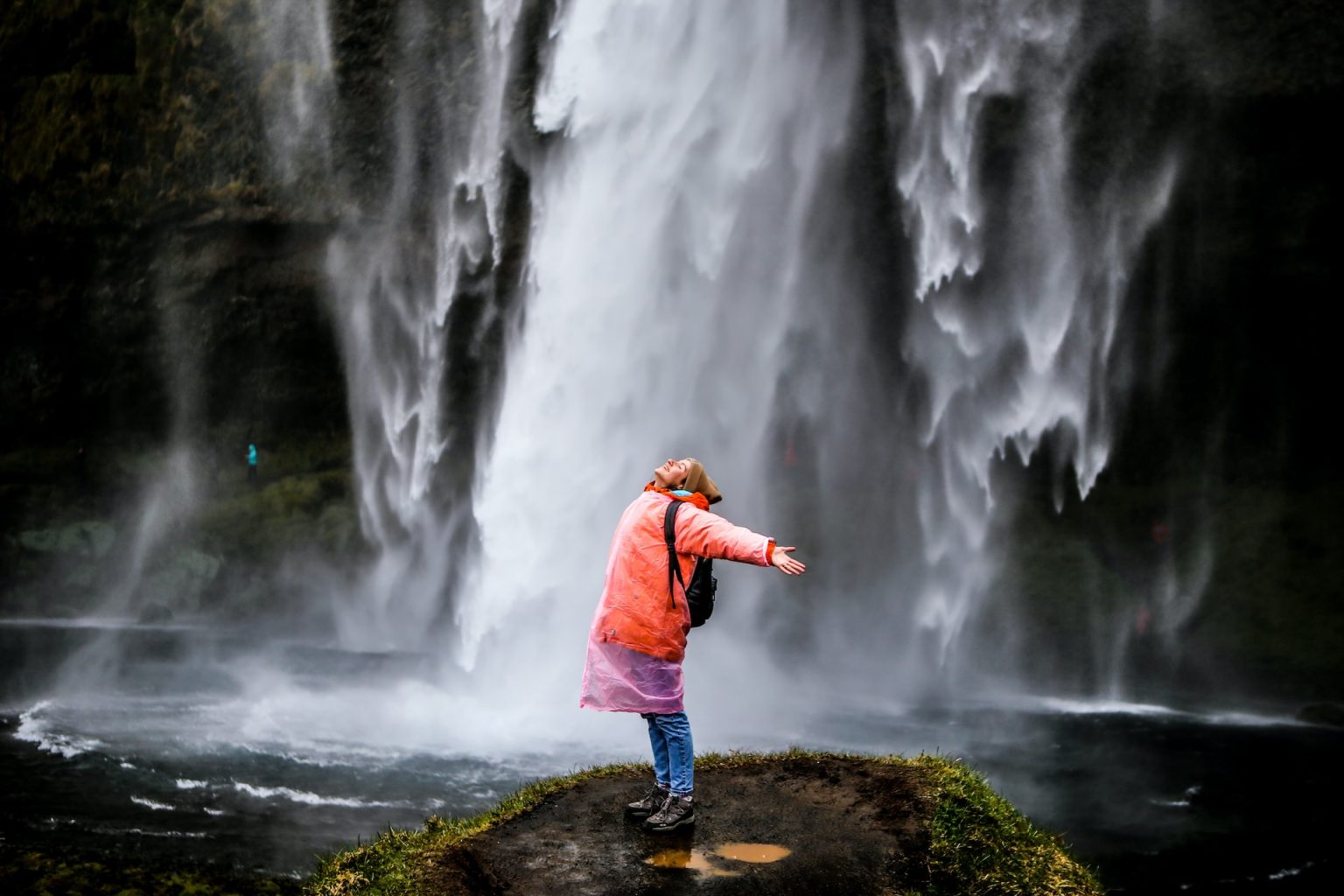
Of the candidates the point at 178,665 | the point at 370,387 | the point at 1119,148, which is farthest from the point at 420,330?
the point at 1119,148

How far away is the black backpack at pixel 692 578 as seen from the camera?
6000 millimetres

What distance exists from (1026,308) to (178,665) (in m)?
17.5

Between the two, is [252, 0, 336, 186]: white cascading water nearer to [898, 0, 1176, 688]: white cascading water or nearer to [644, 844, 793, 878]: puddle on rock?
[898, 0, 1176, 688]: white cascading water

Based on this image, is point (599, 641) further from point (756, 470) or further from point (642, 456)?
point (756, 470)

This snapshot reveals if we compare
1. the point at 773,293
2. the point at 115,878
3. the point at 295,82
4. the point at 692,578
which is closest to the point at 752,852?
the point at 692,578

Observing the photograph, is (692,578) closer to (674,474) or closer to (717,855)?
(674,474)

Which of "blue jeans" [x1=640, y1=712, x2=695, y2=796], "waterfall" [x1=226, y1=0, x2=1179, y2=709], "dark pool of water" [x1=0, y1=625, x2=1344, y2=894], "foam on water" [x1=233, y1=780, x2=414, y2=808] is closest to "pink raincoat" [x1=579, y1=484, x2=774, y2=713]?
"blue jeans" [x1=640, y1=712, x2=695, y2=796]

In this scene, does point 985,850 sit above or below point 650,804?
below

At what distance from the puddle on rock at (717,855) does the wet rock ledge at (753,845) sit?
1cm

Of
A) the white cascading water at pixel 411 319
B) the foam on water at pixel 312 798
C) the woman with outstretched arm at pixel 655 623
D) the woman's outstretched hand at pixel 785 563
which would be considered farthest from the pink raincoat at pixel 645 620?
the white cascading water at pixel 411 319

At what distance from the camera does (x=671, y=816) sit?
6219mm

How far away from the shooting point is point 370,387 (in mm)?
26422

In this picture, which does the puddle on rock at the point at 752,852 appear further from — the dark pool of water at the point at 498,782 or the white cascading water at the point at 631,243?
the white cascading water at the point at 631,243

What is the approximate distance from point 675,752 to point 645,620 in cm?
79
